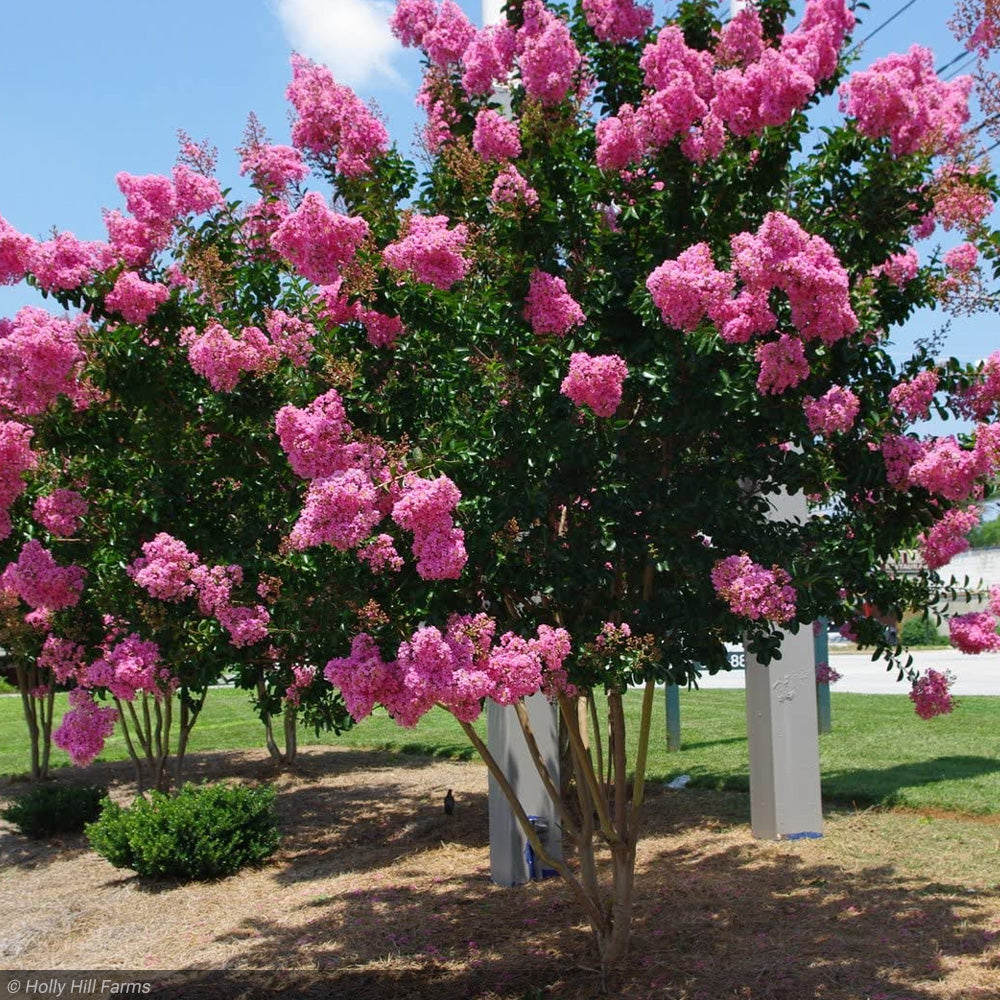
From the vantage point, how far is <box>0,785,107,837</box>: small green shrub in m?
8.91

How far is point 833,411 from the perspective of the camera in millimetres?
3422

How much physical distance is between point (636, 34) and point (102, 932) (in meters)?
5.50

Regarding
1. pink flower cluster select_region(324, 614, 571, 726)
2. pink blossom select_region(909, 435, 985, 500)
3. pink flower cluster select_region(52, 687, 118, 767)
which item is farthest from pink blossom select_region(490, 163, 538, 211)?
pink flower cluster select_region(52, 687, 118, 767)

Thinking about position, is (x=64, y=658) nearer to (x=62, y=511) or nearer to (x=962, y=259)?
(x=62, y=511)

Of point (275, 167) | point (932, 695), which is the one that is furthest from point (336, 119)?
point (932, 695)

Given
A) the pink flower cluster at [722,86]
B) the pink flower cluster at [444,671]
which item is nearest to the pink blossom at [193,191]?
the pink flower cluster at [722,86]

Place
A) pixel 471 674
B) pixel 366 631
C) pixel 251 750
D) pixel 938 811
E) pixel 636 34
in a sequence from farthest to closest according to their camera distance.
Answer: pixel 251 750 < pixel 938 811 < pixel 636 34 < pixel 366 631 < pixel 471 674

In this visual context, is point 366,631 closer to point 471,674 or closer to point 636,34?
point 471,674

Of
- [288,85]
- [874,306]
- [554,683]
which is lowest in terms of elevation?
[554,683]

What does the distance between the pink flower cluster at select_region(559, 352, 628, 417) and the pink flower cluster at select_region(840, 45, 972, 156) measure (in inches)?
46.9

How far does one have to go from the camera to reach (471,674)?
3324 mm

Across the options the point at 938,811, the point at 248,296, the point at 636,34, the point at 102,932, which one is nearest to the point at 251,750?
the point at 102,932

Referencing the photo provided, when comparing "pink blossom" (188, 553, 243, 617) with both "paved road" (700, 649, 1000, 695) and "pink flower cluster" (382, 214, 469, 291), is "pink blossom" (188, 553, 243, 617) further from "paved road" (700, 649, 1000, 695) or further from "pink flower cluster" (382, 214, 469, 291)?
"paved road" (700, 649, 1000, 695)

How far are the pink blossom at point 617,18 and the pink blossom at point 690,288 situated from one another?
138 centimetres
